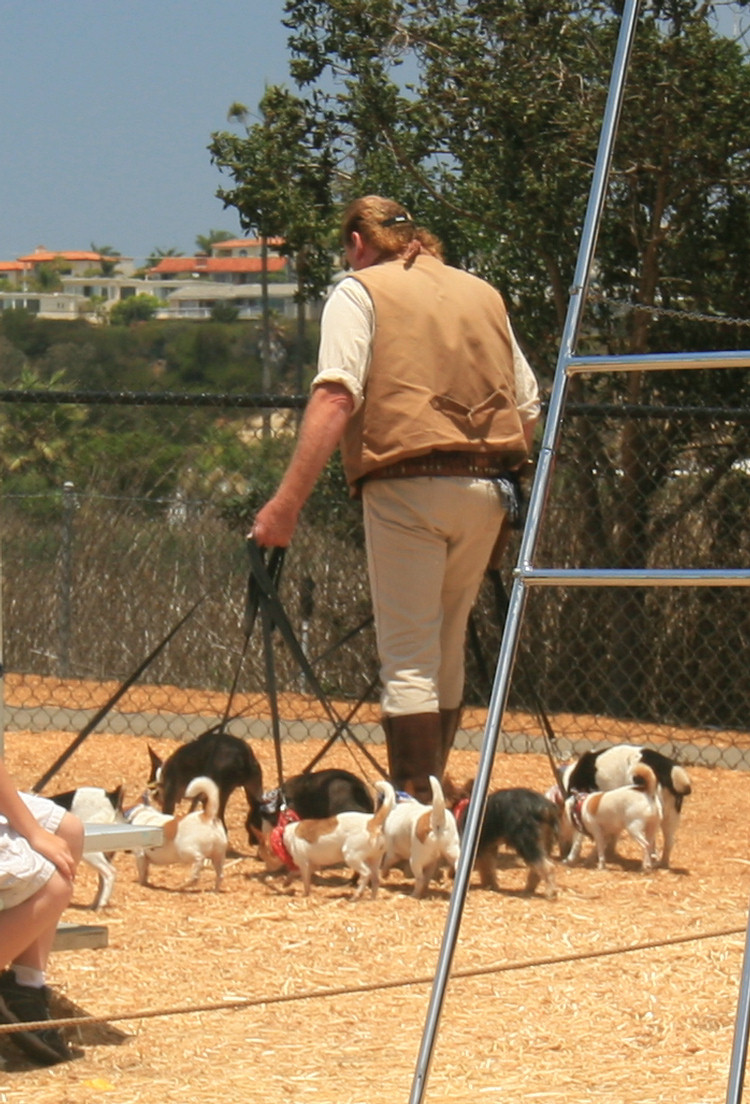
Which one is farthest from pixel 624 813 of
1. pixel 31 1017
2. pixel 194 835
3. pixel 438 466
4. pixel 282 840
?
pixel 31 1017

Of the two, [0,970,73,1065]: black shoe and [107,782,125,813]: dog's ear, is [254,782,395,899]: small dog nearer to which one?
[107,782,125,813]: dog's ear

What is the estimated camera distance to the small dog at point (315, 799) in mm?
4562

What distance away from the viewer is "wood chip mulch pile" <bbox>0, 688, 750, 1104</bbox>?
9.78ft

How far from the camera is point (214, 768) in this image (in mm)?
4812

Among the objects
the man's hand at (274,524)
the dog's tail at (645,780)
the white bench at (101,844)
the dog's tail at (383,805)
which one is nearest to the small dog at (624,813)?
the dog's tail at (645,780)

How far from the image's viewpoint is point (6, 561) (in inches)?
336

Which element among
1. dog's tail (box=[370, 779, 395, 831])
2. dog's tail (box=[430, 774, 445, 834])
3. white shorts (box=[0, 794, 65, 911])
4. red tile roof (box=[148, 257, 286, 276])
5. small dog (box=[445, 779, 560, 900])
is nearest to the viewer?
white shorts (box=[0, 794, 65, 911])

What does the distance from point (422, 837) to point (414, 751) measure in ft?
1.26

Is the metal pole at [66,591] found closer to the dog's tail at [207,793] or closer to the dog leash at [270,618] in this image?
the dog's tail at [207,793]

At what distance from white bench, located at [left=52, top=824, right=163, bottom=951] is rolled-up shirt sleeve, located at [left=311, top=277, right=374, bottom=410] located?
1514mm

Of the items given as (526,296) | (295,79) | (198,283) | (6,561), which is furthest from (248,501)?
(198,283)

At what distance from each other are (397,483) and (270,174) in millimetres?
6335

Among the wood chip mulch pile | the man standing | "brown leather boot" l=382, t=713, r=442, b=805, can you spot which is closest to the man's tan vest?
the man standing

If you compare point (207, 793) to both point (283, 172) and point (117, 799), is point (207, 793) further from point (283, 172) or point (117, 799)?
point (283, 172)
